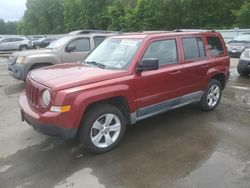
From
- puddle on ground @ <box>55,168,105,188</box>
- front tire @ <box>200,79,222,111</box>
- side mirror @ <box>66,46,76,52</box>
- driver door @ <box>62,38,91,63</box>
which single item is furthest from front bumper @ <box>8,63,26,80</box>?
puddle on ground @ <box>55,168,105,188</box>

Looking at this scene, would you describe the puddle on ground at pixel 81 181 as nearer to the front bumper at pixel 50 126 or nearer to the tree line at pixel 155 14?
the front bumper at pixel 50 126

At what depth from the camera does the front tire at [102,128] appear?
423 centimetres

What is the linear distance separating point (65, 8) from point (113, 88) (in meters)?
69.9

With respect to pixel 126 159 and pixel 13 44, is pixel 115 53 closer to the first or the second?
pixel 126 159

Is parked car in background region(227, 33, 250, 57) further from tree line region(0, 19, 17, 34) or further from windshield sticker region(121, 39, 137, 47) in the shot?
tree line region(0, 19, 17, 34)

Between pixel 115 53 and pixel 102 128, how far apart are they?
1.43 m

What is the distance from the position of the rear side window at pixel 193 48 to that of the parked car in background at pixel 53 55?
14.9 feet

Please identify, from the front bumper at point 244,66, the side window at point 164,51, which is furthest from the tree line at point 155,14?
the side window at point 164,51

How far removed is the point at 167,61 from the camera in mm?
5285

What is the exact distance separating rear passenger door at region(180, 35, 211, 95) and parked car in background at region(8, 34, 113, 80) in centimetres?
454

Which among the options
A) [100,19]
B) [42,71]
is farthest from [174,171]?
[100,19]

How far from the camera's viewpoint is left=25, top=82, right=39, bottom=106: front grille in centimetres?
436

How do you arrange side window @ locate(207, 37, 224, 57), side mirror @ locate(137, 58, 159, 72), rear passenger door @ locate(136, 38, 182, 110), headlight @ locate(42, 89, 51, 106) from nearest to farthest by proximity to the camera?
1. headlight @ locate(42, 89, 51, 106)
2. side mirror @ locate(137, 58, 159, 72)
3. rear passenger door @ locate(136, 38, 182, 110)
4. side window @ locate(207, 37, 224, 57)

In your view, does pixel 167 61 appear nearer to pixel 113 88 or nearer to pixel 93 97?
pixel 113 88
